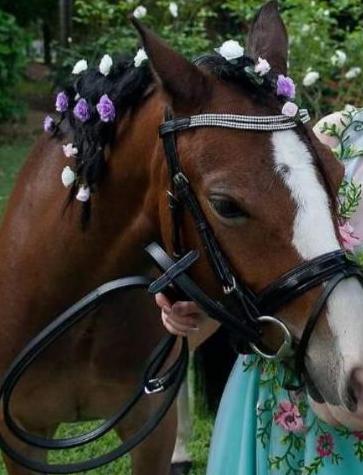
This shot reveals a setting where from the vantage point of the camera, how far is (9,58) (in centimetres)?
1041

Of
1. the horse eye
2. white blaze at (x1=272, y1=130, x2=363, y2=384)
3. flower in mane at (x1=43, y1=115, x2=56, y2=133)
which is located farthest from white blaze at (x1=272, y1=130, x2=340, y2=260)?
flower in mane at (x1=43, y1=115, x2=56, y2=133)

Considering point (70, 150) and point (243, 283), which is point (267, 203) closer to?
point (243, 283)

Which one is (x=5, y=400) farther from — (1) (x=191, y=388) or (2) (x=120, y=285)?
(1) (x=191, y=388)

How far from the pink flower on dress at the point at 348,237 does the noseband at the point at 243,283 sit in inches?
7.6

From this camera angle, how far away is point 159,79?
70.6 inches

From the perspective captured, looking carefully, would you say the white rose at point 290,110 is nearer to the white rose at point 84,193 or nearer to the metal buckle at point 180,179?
the metal buckle at point 180,179

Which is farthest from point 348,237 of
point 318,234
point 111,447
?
point 111,447

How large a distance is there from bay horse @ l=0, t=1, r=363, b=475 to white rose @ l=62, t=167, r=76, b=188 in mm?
48

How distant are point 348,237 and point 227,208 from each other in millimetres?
326

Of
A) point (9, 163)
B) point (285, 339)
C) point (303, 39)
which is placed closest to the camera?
point (285, 339)

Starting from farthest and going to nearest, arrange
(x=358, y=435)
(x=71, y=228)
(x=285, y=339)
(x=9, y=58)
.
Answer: (x=9, y=58) < (x=71, y=228) < (x=358, y=435) < (x=285, y=339)

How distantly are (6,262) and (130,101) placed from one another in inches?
26.0

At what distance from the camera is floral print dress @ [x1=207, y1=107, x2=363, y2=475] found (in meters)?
1.99

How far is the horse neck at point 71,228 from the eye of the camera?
2.03 meters
